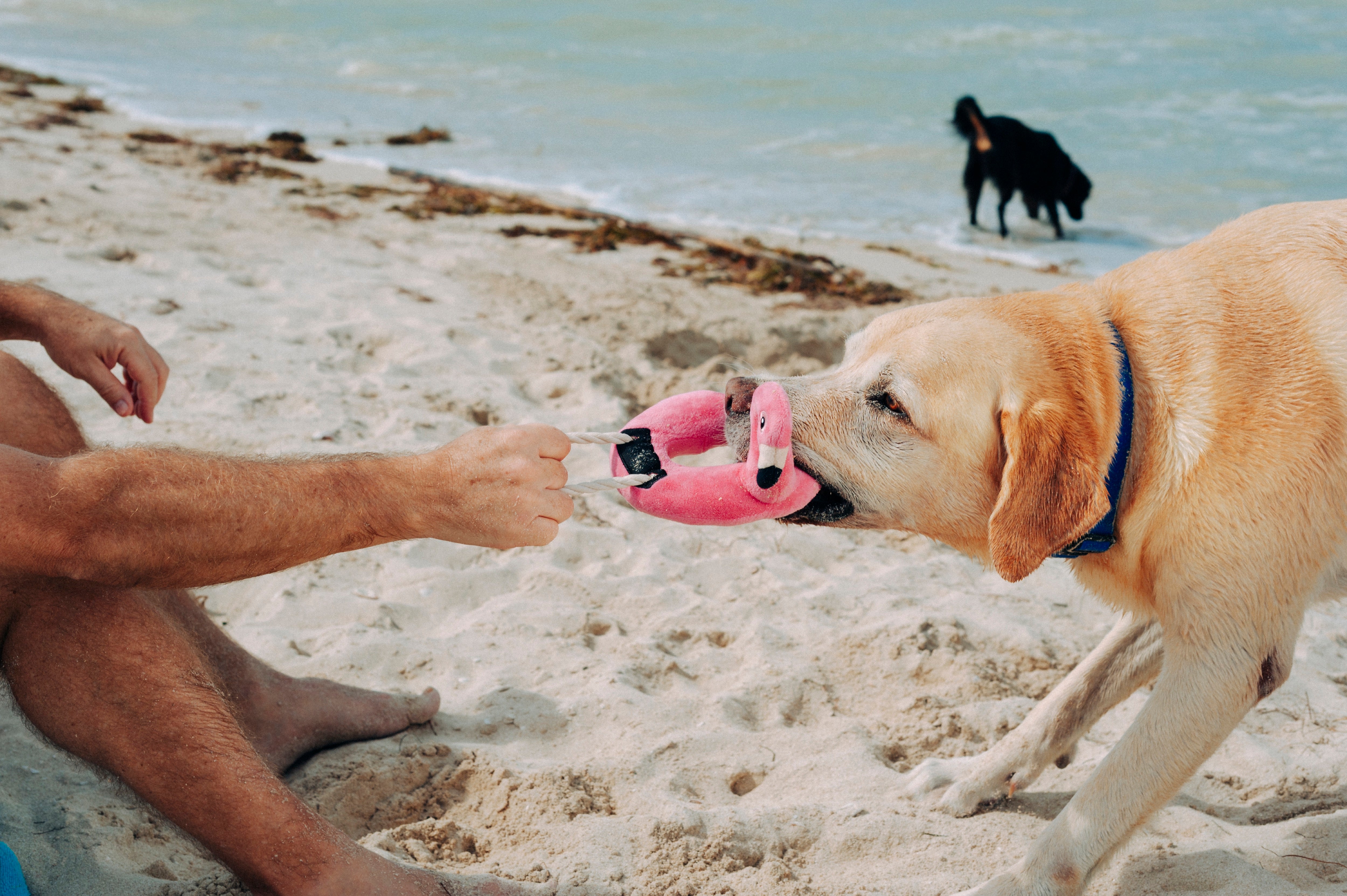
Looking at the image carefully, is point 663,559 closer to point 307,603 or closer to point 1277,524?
point 307,603

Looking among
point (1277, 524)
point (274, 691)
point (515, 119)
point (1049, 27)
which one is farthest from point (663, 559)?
point (1049, 27)

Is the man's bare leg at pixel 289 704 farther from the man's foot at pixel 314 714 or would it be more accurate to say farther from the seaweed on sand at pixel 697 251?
the seaweed on sand at pixel 697 251

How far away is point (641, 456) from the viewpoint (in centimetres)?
254

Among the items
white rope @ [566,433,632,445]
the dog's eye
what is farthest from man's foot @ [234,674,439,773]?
the dog's eye

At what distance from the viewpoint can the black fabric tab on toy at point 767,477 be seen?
2.49 metres

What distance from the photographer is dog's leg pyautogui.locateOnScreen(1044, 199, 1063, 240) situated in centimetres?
963

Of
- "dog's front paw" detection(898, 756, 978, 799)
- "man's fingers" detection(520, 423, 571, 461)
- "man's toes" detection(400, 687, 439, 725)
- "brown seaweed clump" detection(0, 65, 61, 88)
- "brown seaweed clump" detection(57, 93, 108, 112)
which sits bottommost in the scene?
"dog's front paw" detection(898, 756, 978, 799)

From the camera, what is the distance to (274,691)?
9.28 ft

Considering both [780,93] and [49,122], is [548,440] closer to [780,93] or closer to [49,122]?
[49,122]

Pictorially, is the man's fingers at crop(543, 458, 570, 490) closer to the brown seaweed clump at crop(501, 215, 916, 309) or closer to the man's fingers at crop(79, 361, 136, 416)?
the man's fingers at crop(79, 361, 136, 416)

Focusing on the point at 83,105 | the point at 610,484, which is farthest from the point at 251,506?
the point at 83,105

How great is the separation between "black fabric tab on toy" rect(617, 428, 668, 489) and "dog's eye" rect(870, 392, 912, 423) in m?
0.58

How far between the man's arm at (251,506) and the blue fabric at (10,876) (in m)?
0.52

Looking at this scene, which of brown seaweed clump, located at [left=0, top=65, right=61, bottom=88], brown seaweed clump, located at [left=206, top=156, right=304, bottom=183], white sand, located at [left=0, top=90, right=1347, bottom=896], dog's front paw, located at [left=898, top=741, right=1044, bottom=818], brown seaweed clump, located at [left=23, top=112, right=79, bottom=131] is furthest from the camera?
brown seaweed clump, located at [left=0, top=65, right=61, bottom=88]
